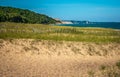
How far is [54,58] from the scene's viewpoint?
1827 cm

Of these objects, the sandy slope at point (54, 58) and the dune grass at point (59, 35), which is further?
the dune grass at point (59, 35)

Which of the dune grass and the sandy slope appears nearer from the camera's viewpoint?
the sandy slope

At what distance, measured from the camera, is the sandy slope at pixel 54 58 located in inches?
539

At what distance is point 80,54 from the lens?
19.7m

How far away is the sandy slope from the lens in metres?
13.7

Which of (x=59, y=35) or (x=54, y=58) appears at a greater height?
(x=59, y=35)

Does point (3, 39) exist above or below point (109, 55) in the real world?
above

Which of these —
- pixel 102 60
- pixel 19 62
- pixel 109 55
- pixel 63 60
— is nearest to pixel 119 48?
pixel 109 55

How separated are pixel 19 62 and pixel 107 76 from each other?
636cm

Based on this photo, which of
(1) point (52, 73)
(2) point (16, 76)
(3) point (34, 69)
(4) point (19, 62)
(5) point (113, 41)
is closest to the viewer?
(2) point (16, 76)

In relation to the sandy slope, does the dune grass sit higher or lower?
higher

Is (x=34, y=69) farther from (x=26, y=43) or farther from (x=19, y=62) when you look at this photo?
(x=26, y=43)

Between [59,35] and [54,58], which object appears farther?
[59,35]

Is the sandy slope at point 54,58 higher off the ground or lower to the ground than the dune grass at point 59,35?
lower
